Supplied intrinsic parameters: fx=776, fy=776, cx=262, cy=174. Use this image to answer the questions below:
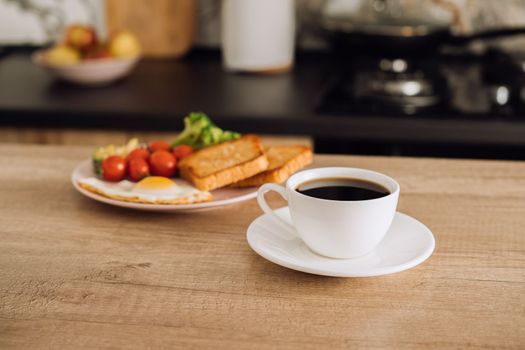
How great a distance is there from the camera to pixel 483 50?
8.77 ft

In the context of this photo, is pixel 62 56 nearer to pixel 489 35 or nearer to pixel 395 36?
pixel 395 36

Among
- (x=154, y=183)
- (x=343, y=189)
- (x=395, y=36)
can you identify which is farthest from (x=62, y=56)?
(x=343, y=189)

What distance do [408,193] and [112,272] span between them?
0.50 meters

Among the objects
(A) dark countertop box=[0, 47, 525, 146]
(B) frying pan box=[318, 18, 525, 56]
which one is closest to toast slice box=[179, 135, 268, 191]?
(A) dark countertop box=[0, 47, 525, 146]

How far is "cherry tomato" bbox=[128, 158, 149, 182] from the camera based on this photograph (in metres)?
1.20

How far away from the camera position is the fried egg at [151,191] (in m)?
1.11

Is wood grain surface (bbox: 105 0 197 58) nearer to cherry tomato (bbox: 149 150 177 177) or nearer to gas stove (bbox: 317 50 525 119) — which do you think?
gas stove (bbox: 317 50 525 119)

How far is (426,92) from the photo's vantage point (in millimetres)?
2193

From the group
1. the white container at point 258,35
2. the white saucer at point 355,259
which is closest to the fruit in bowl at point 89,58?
the white container at point 258,35

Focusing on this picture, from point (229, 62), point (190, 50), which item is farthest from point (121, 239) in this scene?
point (190, 50)

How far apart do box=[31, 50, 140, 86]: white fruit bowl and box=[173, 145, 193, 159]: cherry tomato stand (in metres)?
1.12

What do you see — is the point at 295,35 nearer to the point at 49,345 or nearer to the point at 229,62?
the point at 229,62

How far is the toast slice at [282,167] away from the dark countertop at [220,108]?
2.54ft

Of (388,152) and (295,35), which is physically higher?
(295,35)
